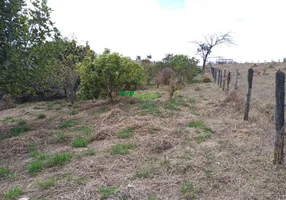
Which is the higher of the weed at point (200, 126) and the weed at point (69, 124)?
the weed at point (200, 126)

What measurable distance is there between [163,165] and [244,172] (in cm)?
124

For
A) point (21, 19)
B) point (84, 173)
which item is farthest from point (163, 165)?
point (21, 19)

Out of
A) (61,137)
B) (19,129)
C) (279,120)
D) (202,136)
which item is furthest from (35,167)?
(279,120)

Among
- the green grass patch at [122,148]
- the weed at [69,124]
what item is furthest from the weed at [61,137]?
the green grass patch at [122,148]

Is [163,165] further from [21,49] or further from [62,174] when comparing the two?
[21,49]

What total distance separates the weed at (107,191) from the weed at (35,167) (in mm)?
1373

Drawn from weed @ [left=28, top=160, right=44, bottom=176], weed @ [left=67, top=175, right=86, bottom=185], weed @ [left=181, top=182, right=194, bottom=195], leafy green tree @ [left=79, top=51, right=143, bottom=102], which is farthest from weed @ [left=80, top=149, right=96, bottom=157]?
leafy green tree @ [left=79, top=51, right=143, bottom=102]

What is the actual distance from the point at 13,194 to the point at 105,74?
6283 millimetres

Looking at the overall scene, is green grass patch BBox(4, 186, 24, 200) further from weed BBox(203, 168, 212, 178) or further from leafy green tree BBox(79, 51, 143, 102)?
leafy green tree BBox(79, 51, 143, 102)

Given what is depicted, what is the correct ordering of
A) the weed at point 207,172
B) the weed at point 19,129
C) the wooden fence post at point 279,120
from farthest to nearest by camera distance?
the weed at point 19,129 < the wooden fence post at point 279,120 < the weed at point 207,172

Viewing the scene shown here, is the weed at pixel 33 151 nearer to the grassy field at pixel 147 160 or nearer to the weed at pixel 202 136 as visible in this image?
the grassy field at pixel 147 160

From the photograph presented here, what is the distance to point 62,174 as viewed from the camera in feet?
11.5

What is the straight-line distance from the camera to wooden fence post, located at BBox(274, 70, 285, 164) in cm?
350

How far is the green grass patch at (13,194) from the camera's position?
297 centimetres
